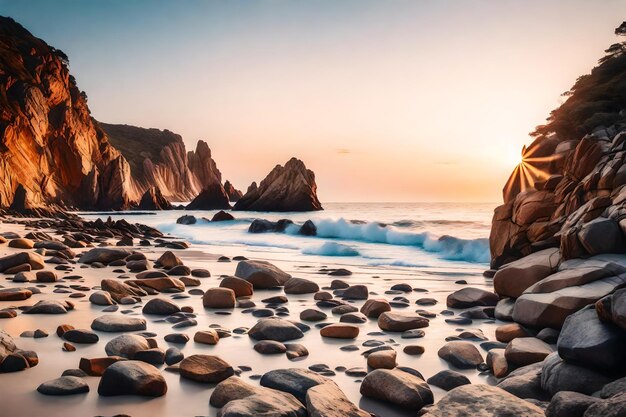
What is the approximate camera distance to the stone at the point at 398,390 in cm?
262

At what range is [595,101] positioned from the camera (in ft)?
42.3

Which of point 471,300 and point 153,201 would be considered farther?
point 153,201

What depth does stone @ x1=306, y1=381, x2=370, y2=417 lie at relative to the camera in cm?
226

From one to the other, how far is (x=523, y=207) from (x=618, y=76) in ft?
32.4

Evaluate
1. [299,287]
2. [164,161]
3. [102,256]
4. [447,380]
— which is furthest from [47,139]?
[164,161]

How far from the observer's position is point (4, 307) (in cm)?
466

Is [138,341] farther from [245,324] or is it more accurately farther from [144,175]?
[144,175]

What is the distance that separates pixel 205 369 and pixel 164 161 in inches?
4934

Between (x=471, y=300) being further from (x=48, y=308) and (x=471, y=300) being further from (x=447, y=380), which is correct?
(x=48, y=308)

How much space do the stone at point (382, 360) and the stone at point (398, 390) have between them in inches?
17.0

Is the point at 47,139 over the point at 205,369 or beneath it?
over

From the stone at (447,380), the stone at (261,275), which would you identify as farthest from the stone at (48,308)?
the stone at (447,380)

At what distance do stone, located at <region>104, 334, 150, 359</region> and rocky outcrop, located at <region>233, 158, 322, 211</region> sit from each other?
171ft

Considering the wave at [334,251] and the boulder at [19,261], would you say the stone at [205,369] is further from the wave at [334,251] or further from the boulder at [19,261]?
the wave at [334,251]
